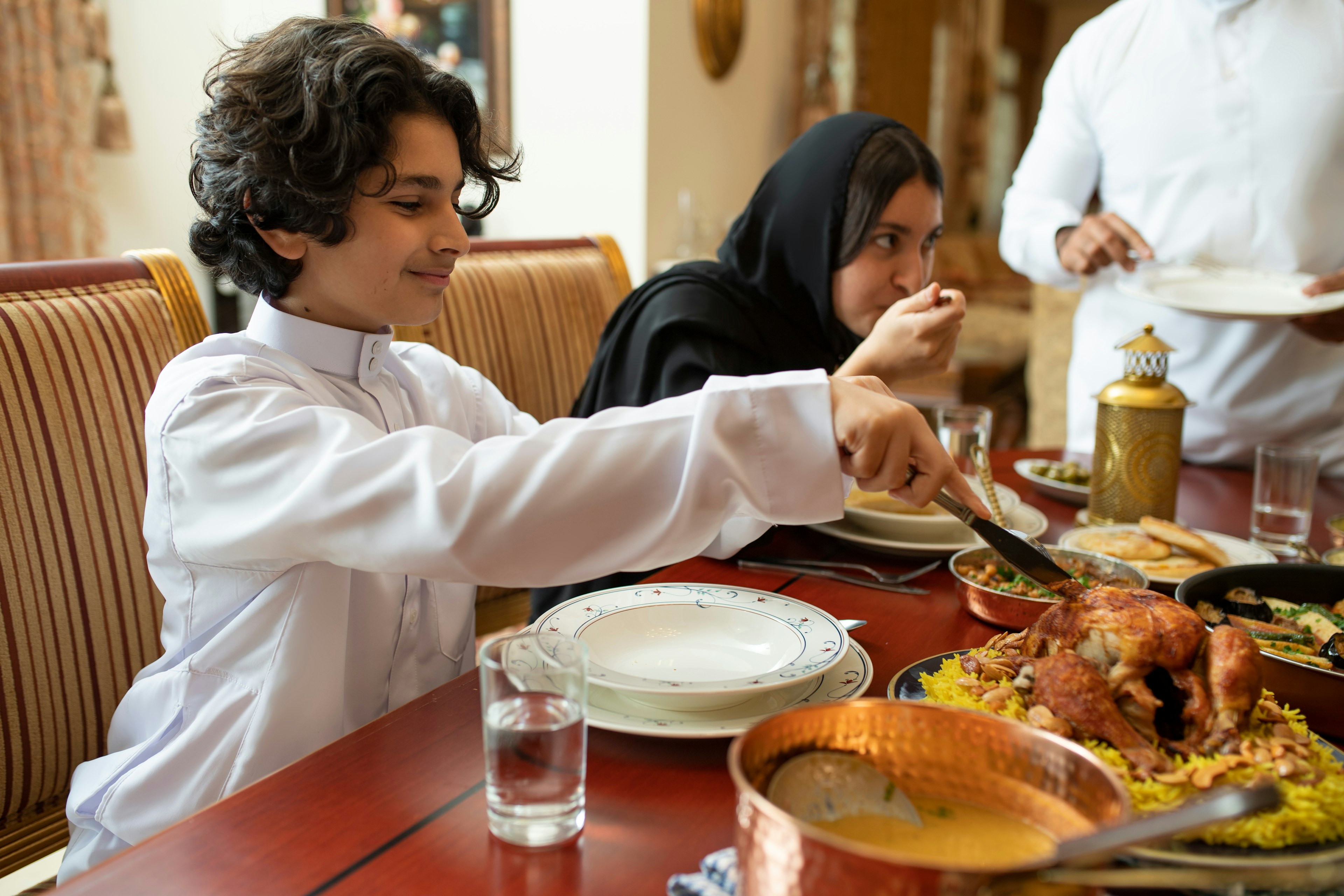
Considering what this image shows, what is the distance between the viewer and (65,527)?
1.16 meters

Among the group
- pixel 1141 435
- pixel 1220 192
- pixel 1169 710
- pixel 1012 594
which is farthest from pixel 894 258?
pixel 1169 710

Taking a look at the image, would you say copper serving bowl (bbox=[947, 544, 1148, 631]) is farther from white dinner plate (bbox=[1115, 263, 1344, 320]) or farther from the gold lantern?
white dinner plate (bbox=[1115, 263, 1344, 320])

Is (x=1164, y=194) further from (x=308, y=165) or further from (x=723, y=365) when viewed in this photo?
(x=308, y=165)

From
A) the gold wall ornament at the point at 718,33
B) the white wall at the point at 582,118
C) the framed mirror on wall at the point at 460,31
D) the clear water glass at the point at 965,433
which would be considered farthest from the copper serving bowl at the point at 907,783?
the gold wall ornament at the point at 718,33

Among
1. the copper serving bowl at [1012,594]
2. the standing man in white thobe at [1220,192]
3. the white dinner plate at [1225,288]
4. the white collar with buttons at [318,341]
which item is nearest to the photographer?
the copper serving bowl at [1012,594]

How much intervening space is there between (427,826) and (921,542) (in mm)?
840

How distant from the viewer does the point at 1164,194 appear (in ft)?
7.25

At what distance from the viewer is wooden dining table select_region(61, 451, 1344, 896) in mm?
592

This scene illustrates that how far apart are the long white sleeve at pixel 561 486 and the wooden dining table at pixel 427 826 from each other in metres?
0.14

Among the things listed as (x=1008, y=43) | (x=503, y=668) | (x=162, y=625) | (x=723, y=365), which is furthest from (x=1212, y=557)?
(x=1008, y=43)

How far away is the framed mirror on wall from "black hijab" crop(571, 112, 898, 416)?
101 inches

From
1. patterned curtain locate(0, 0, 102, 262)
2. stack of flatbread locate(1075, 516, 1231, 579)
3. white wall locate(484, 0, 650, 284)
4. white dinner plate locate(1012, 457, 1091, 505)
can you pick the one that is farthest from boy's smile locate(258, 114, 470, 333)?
white wall locate(484, 0, 650, 284)

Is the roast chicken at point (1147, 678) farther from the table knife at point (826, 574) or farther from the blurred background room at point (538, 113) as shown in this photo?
the blurred background room at point (538, 113)

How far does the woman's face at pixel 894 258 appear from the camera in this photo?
1642mm
